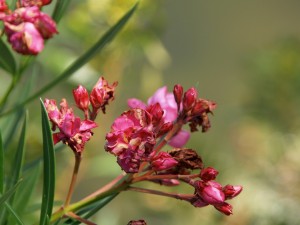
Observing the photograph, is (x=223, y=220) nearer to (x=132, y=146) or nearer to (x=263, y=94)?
(x=263, y=94)

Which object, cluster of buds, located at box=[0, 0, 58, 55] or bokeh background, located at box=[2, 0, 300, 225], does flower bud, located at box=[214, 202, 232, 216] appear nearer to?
cluster of buds, located at box=[0, 0, 58, 55]

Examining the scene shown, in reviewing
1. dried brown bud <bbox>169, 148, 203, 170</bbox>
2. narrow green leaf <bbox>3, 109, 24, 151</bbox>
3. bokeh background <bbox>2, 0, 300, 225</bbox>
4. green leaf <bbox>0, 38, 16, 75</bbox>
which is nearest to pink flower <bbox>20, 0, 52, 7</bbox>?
green leaf <bbox>0, 38, 16, 75</bbox>

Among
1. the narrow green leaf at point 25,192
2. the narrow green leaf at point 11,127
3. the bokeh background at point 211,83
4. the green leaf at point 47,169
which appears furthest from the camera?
the bokeh background at point 211,83

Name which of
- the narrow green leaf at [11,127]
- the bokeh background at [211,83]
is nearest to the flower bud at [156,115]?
the narrow green leaf at [11,127]

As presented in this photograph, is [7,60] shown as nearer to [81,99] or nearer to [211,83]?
[81,99]

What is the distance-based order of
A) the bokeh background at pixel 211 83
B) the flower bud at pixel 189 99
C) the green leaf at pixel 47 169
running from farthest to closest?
the bokeh background at pixel 211 83 < the flower bud at pixel 189 99 < the green leaf at pixel 47 169

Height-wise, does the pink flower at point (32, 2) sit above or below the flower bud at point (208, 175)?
above

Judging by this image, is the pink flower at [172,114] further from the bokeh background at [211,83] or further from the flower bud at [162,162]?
the bokeh background at [211,83]
